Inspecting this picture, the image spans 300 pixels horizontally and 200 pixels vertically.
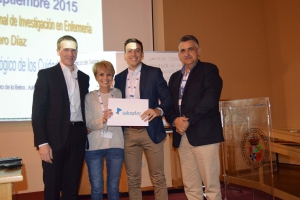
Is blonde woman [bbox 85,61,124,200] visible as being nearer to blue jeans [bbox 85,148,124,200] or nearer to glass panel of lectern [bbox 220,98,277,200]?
blue jeans [bbox 85,148,124,200]

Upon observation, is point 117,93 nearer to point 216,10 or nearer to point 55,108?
point 55,108

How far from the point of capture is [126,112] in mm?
2334

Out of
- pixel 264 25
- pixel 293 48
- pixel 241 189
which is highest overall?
pixel 264 25

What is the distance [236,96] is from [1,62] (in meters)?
3.80

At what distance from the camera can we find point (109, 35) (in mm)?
4477

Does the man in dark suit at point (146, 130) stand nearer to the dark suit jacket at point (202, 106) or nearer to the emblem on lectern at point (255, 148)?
the dark suit jacket at point (202, 106)

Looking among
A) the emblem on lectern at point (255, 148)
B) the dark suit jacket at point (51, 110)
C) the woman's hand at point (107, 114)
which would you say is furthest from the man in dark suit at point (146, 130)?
the emblem on lectern at point (255, 148)

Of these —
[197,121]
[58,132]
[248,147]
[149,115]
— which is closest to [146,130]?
[149,115]

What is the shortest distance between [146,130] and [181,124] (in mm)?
289

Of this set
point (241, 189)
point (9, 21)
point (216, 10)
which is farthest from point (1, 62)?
point (216, 10)

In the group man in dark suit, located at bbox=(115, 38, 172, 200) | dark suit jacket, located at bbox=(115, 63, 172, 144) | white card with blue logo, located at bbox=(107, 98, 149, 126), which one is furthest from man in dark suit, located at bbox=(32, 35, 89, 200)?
dark suit jacket, located at bbox=(115, 63, 172, 144)

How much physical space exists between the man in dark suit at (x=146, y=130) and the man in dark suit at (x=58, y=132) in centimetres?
41

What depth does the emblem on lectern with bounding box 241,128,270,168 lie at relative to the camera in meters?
2.66

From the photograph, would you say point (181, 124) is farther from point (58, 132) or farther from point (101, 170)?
point (58, 132)
